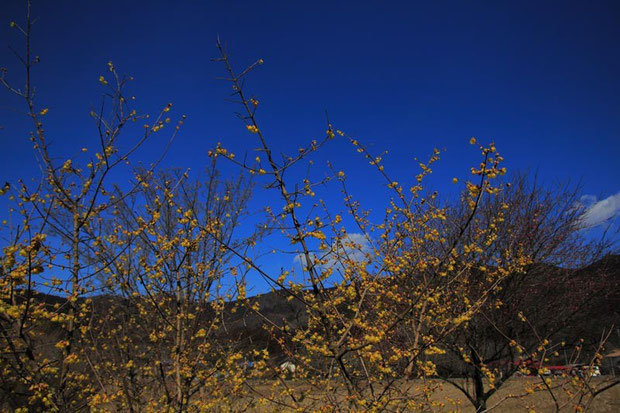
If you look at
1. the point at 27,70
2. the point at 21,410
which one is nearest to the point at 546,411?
the point at 21,410

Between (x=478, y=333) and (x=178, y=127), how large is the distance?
23.3ft

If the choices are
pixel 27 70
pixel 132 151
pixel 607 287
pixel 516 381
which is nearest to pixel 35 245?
pixel 132 151

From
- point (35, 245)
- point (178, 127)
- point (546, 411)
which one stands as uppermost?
point (178, 127)

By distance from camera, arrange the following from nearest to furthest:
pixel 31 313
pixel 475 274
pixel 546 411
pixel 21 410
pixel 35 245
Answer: pixel 35 245
pixel 31 313
pixel 21 410
pixel 475 274
pixel 546 411

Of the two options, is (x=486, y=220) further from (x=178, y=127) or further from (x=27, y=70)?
(x=27, y=70)

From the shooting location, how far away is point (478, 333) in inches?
289

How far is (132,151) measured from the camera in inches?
134

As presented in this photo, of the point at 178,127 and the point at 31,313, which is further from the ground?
the point at 178,127

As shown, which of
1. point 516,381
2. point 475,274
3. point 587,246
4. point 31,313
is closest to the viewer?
point 31,313

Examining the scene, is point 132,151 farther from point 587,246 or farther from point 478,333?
point 587,246

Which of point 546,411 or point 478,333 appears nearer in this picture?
point 478,333

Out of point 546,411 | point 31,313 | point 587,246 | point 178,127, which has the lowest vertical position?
point 546,411

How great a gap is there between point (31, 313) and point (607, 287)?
998cm

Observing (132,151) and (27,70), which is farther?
(132,151)
